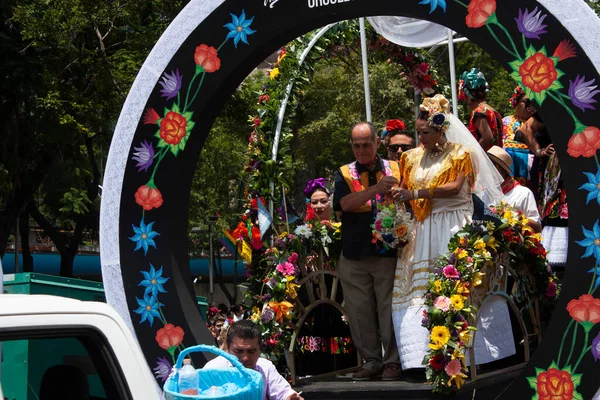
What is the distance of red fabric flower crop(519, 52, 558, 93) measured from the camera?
17.3 feet

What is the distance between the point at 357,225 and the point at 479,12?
71.7 inches

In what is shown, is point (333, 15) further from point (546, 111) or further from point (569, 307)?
point (569, 307)

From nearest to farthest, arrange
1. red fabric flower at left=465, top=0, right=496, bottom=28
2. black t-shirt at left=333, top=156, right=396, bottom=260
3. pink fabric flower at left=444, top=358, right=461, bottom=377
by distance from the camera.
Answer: red fabric flower at left=465, top=0, right=496, bottom=28, pink fabric flower at left=444, top=358, right=461, bottom=377, black t-shirt at left=333, top=156, right=396, bottom=260

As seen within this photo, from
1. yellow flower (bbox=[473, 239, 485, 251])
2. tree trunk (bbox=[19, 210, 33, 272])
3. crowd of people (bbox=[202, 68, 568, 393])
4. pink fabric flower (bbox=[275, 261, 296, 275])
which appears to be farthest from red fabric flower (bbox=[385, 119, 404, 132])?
tree trunk (bbox=[19, 210, 33, 272])

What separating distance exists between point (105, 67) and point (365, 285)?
1150 cm

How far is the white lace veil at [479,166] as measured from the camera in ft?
Result: 20.9

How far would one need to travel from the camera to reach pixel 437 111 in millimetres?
6406

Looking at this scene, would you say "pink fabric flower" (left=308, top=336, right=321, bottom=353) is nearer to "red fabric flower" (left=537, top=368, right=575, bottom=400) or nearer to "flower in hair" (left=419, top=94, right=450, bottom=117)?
"flower in hair" (left=419, top=94, right=450, bottom=117)

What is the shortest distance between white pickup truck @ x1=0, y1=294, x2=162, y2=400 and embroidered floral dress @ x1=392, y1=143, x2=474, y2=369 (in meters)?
3.50

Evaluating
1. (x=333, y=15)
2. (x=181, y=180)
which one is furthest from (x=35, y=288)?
(x=333, y=15)

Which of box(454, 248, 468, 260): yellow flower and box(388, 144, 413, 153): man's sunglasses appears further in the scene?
box(388, 144, 413, 153): man's sunglasses

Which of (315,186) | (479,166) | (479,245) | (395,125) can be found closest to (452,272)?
(479,245)

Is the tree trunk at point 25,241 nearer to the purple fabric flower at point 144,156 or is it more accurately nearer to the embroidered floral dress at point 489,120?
the embroidered floral dress at point 489,120

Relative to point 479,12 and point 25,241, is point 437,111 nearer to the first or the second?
point 479,12
